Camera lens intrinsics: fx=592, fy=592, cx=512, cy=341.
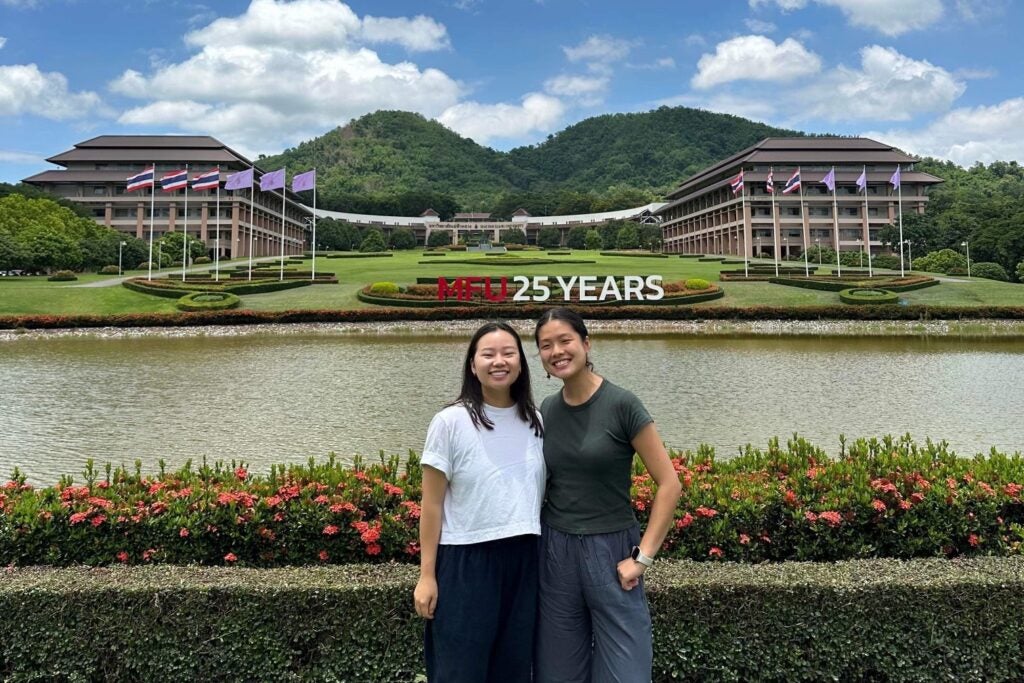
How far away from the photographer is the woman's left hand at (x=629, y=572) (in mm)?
2328

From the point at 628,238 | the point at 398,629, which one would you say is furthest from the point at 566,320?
the point at 628,238

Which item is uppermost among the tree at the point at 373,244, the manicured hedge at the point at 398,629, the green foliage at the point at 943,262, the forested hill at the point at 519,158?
the forested hill at the point at 519,158

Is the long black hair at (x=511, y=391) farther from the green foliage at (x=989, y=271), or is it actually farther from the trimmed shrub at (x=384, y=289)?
the green foliage at (x=989, y=271)

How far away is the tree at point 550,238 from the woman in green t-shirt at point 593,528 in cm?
8865

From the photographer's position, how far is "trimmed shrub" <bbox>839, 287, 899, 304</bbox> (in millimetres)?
32656

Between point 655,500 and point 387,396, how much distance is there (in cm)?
1061

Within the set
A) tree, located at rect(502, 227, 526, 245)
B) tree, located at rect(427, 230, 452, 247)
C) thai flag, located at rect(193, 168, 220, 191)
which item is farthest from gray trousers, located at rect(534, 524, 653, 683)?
tree, located at rect(427, 230, 452, 247)

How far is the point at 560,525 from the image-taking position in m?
2.46

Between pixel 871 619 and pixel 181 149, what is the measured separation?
79.1m

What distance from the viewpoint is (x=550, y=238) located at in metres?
90.9

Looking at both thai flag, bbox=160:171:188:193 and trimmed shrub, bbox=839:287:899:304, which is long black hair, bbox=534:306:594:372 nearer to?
trimmed shrub, bbox=839:287:899:304

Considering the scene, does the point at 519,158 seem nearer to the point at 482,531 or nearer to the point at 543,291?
the point at 543,291

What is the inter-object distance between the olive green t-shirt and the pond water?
19.7 feet

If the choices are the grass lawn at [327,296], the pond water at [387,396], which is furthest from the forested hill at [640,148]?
the pond water at [387,396]
